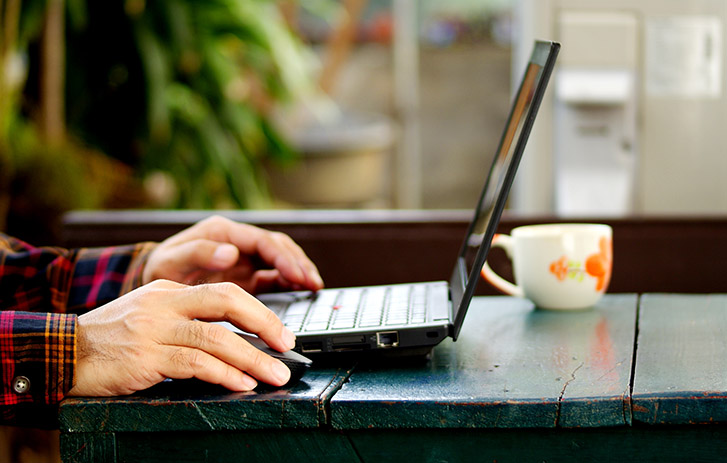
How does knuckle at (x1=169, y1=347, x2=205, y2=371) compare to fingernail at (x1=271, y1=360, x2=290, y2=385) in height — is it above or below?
above

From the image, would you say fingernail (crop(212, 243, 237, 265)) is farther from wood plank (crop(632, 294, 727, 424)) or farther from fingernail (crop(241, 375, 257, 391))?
wood plank (crop(632, 294, 727, 424))

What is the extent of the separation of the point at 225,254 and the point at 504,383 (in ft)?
1.35

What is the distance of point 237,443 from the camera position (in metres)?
0.71

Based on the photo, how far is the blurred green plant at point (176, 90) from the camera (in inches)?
133

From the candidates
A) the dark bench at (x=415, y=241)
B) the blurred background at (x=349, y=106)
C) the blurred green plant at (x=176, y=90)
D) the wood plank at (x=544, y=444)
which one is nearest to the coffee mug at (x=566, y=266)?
the wood plank at (x=544, y=444)

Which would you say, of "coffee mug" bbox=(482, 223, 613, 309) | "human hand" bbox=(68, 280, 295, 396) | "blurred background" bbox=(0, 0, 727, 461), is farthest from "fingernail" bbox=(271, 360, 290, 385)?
"blurred background" bbox=(0, 0, 727, 461)

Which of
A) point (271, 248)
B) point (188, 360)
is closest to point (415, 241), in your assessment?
point (271, 248)

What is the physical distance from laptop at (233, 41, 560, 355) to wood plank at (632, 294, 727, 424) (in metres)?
0.17

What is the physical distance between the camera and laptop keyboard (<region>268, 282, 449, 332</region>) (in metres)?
0.83

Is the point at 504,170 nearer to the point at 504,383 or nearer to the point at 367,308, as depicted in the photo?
the point at 367,308

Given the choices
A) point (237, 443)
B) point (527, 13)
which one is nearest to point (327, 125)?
point (527, 13)

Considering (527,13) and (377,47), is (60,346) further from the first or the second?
Answer: (377,47)

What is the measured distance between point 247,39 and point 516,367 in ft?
10.0

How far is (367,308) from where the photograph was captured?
904 millimetres
